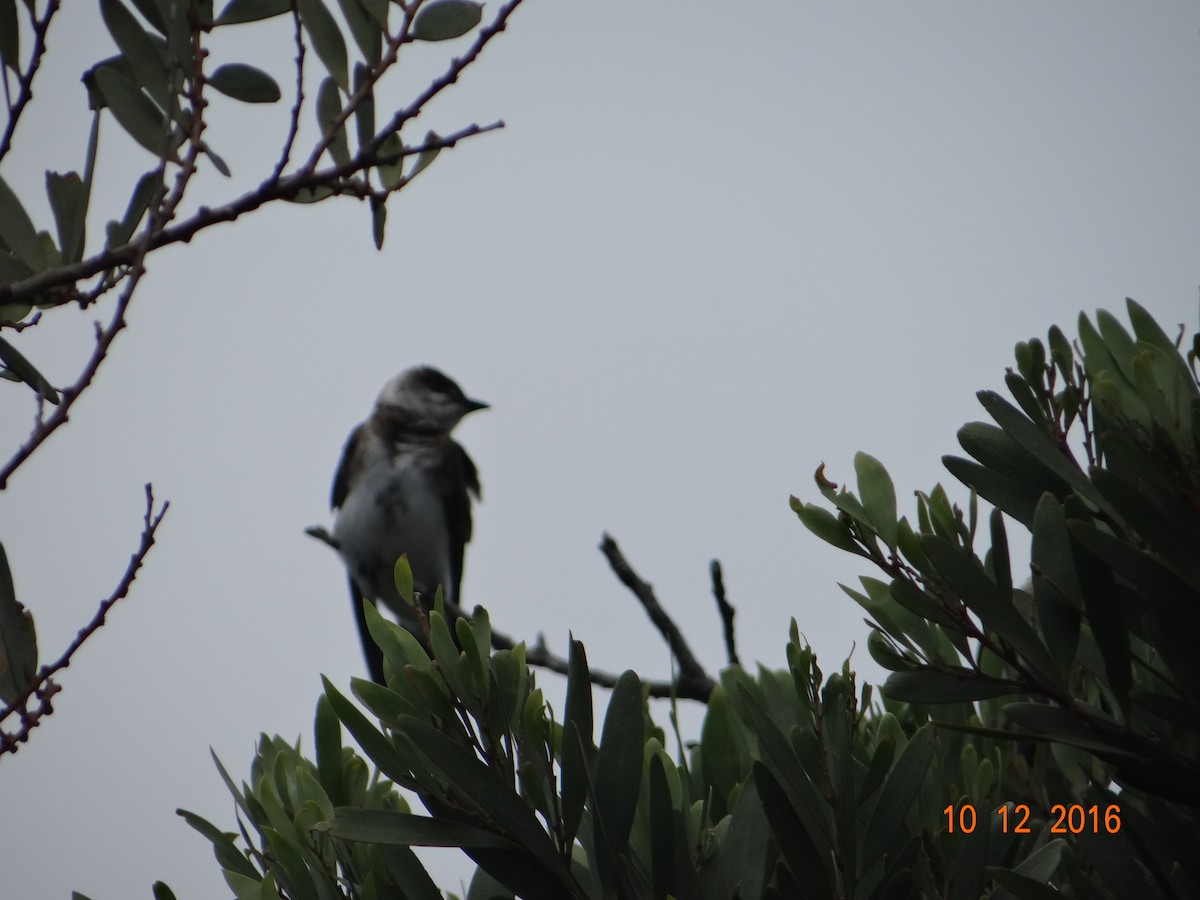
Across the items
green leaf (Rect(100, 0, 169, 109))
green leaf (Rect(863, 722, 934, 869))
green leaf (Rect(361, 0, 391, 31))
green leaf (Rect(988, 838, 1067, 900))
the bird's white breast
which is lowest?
Result: green leaf (Rect(988, 838, 1067, 900))

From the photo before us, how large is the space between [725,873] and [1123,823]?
0.51 metres

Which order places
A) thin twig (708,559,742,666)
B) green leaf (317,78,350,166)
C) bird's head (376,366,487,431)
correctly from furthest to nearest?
bird's head (376,366,487,431)
thin twig (708,559,742,666)
green leaf (317,78,350,166)

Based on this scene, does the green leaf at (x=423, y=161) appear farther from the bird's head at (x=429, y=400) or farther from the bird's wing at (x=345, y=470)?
the bird's head at (x=429, y=400)

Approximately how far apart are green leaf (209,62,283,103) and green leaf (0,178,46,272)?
31 cm

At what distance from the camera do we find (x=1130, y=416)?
142 cm

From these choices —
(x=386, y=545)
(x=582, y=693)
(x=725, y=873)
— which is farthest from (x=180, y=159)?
(x=386, y=545)

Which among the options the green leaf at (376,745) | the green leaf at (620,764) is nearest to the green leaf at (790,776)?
the green leaf at (620,764)

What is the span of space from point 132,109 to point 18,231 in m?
0.22

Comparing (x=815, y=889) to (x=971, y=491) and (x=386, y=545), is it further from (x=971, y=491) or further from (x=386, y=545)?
(x=386, y=545)

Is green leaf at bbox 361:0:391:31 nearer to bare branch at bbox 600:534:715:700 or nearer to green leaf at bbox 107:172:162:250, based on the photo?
green leaf at bbox 107:172:162:250

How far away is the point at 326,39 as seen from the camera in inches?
63.5
